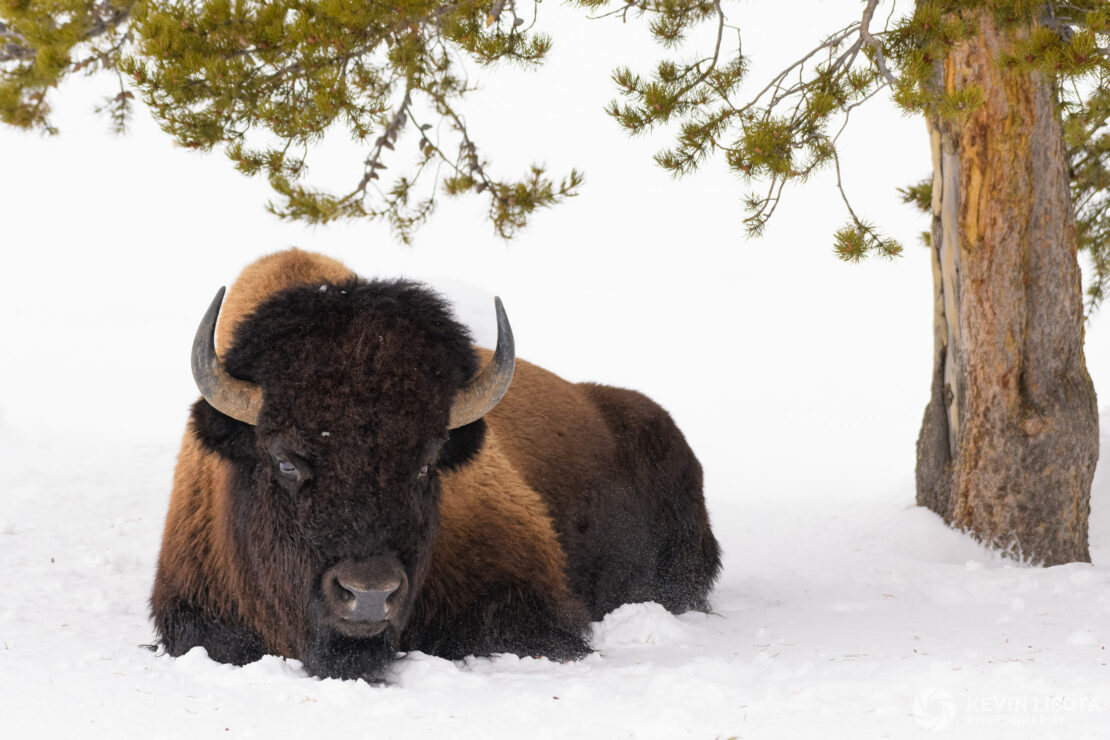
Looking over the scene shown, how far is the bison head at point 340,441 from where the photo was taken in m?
3.95

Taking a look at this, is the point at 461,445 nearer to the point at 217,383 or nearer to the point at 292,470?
the point at 292,470

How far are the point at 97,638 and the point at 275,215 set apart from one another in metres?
3.66

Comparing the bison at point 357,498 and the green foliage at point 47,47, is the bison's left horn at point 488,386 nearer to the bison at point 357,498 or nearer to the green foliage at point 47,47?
the bison at point 357,498

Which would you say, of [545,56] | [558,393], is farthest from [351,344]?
[545,56]

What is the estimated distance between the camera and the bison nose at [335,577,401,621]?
3.83 meters

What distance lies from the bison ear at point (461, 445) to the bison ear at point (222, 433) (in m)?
0.88

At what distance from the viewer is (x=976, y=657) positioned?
4.50 m

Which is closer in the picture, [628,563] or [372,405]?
[372,405]

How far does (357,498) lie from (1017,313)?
556 centimetres

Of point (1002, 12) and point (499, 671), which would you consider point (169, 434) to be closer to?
point (499, 671)

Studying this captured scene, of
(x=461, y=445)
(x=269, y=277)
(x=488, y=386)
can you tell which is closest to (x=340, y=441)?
Answer: (x=488, y=386)

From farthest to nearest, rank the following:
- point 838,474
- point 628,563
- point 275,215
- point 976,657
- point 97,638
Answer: point 838,474
point 275,215
point 628,563
point 97,638
point 976,657

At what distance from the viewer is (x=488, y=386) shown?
14.4 ft

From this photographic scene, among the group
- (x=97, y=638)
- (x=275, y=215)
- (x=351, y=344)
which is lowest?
(x=97, y=638)
